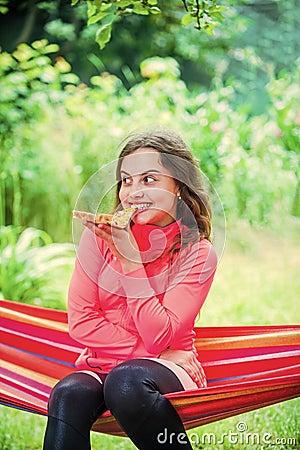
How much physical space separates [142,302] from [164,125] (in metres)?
0.74

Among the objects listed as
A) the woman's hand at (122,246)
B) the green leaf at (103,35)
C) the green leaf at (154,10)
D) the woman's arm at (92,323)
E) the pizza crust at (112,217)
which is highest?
the green leaf at (154,10)

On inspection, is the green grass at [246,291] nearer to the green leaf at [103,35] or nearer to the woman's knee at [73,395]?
the woman's knee at [73,395]

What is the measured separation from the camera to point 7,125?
2689mm

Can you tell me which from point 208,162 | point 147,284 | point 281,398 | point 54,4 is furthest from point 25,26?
A: point 281,398

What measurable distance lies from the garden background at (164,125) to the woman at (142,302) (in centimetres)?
31

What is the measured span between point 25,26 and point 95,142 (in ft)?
1.58

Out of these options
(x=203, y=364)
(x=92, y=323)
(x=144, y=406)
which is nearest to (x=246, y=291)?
(x=203, y=364)

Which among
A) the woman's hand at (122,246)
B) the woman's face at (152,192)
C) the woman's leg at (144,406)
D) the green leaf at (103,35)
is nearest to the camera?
the woman's leg at (144,406)

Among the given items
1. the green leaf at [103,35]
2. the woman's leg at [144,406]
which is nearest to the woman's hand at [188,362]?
the woman's leg at [144,406]

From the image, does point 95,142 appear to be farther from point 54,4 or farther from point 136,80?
point 54,4

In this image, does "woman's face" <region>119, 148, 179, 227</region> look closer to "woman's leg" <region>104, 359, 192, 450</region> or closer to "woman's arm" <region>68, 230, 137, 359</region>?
"woman's arm" <region>68, 230, 137, 359</region>

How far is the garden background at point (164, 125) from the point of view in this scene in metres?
2.44

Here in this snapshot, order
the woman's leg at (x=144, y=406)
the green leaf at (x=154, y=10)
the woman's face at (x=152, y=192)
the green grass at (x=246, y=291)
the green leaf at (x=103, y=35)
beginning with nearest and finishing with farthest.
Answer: the woman's leg at (x=144, y=406) < the woman's face at (x=152, y=192) < the green leaf at (x=154, y=10) < the green leaf at (x=103, y=35) < the green grass at (x=246, y=291)

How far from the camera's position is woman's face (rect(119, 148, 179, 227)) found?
205 centimetres
